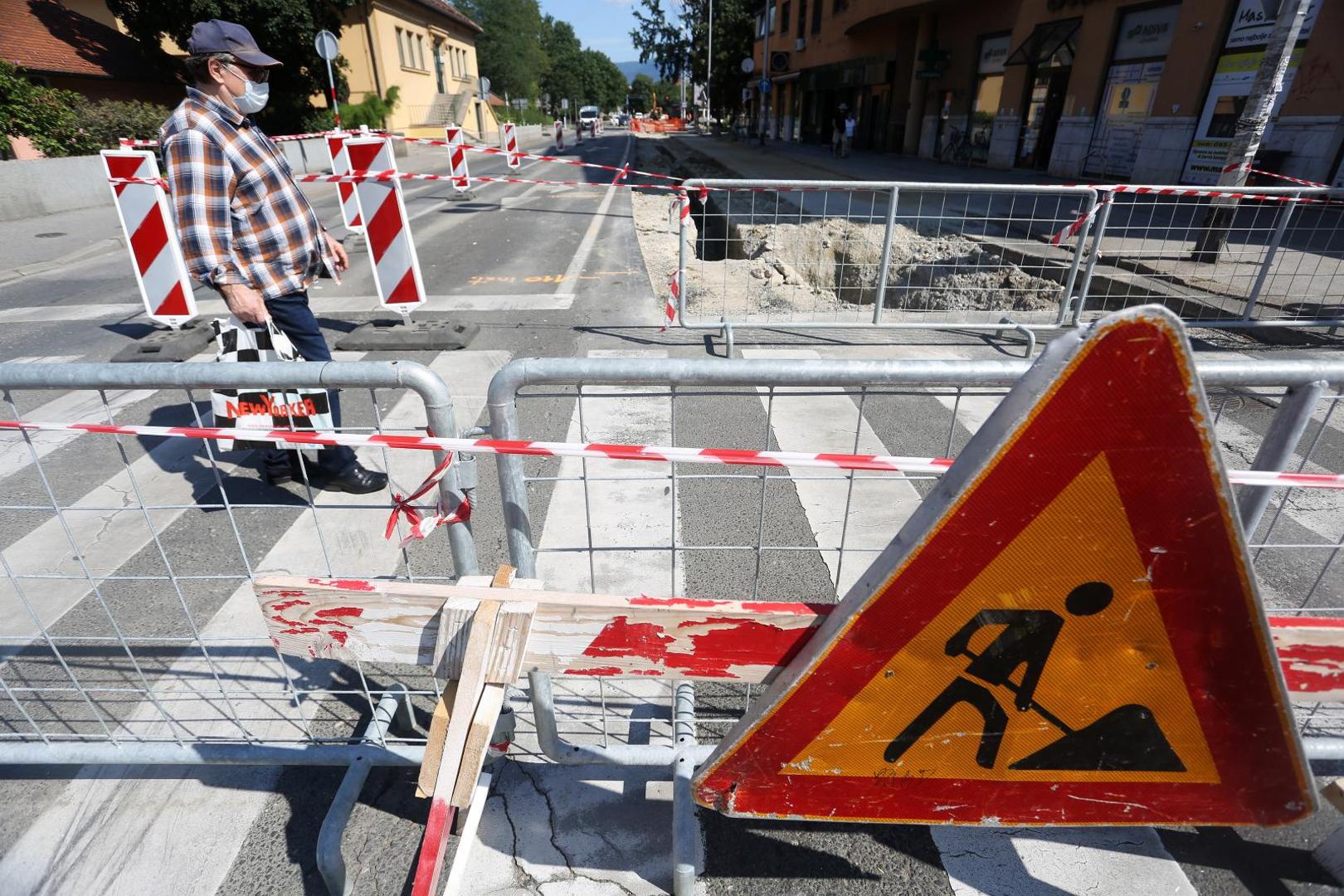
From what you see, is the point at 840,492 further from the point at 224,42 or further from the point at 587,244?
the point at 587,244

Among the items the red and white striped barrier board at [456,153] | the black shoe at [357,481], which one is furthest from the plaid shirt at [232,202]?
the red and white striped barrier board at [456,153]

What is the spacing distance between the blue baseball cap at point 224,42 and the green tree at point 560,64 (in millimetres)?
88999

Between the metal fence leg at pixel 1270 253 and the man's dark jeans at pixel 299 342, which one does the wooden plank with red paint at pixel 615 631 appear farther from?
the metal fence leg at pixel 1270 253

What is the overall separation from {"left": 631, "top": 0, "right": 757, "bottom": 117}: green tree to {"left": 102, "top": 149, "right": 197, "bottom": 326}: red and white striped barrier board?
187 feet

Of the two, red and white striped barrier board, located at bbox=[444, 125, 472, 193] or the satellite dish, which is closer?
red and white striped barrier board, located at bbox=[444, 125, 472, 193]

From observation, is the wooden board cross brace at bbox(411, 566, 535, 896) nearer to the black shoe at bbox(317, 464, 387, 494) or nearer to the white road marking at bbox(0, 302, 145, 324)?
the black shoe at bbox(317, 464, 387, 494)

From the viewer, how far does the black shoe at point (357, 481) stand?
401 centimetres

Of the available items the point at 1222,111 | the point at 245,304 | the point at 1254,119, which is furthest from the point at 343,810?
the point at 1222,111

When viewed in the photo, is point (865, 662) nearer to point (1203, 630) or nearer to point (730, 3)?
point (1203, 630)

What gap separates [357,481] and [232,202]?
1679mm

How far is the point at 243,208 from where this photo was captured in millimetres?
3723

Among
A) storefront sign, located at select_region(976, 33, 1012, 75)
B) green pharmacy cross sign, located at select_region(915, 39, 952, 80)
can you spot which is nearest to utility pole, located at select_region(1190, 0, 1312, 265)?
storefront sign, located at select_region(976, 33, 1012, 75)

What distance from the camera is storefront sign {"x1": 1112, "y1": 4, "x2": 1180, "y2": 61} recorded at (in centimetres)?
1541

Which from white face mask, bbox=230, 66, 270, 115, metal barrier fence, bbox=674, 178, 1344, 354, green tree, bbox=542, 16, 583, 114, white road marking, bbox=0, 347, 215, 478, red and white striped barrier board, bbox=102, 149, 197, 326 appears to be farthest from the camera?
green tree, bbox=542, 16, 583, 114
